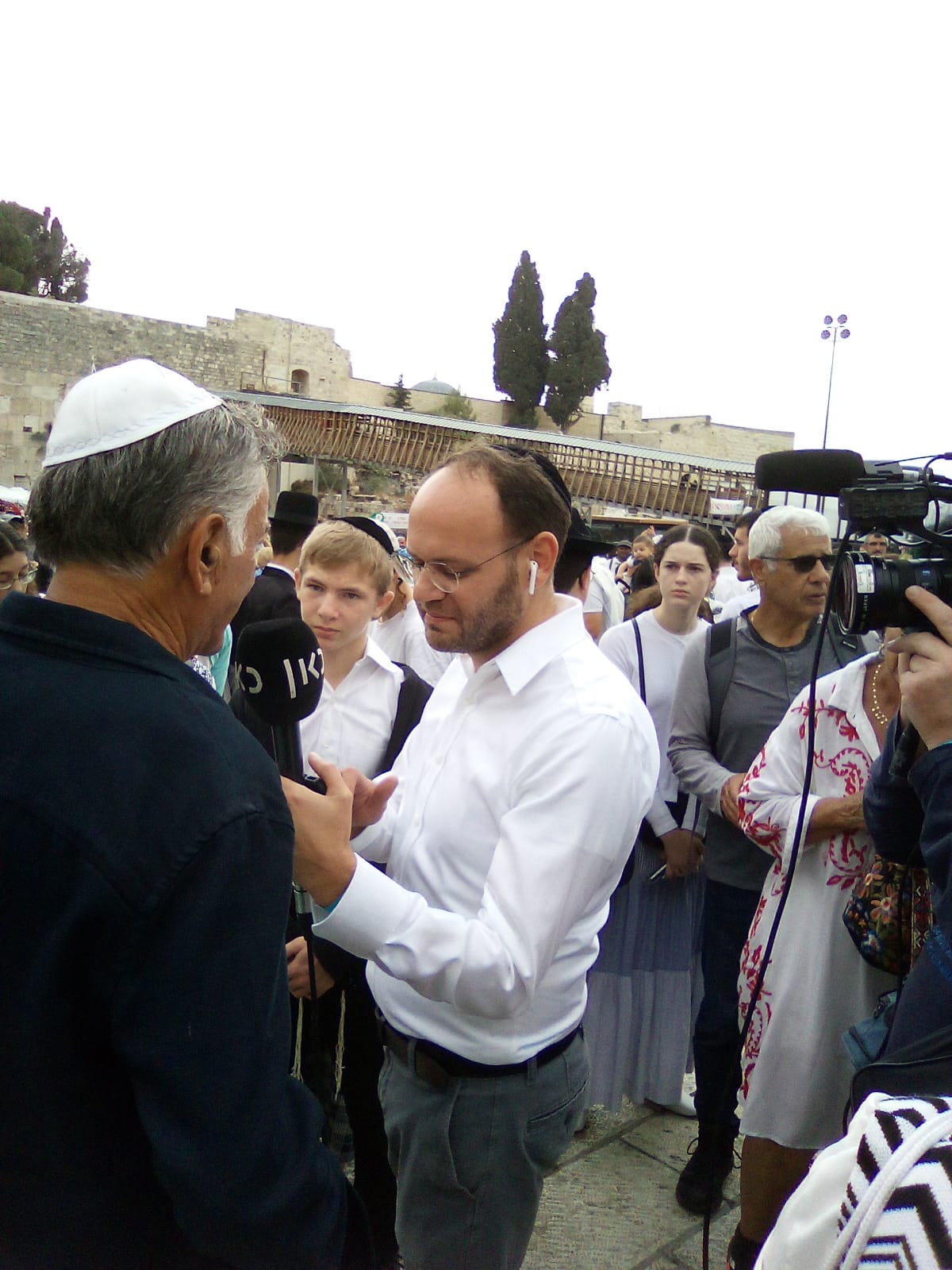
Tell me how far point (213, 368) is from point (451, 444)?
1308 cm

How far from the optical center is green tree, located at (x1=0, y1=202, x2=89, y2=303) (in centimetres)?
4431

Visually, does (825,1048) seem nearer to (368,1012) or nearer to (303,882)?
(368,1012)

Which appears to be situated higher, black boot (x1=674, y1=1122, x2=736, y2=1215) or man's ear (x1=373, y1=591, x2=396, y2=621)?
man's ear (x1=373, y1=591, x2=396, y2=621)

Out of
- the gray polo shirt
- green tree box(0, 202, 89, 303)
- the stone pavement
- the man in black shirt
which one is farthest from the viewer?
green tree box(0, 202, 89, 303)

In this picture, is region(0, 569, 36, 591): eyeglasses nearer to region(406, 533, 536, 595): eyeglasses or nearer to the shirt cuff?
region(406, 533, 536, 595): eyeglasses

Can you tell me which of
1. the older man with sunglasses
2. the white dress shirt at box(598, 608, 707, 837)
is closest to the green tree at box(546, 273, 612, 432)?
the white dress shirt at box(598, 608, 707, 837)

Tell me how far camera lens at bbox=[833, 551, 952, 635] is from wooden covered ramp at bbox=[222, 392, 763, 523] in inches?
1108

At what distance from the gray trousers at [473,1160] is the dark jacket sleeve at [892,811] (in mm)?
789

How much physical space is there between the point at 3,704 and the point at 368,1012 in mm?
1893

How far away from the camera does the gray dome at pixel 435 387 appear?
5653cm

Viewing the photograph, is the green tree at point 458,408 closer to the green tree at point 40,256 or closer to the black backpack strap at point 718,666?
the green tree at point 40,256

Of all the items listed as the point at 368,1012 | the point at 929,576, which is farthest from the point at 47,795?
the point at 368,1012

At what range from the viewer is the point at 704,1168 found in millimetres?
2758

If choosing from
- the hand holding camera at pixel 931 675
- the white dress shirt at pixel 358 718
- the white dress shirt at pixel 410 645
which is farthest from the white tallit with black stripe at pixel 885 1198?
the white dress shirt at pixel 410 645
